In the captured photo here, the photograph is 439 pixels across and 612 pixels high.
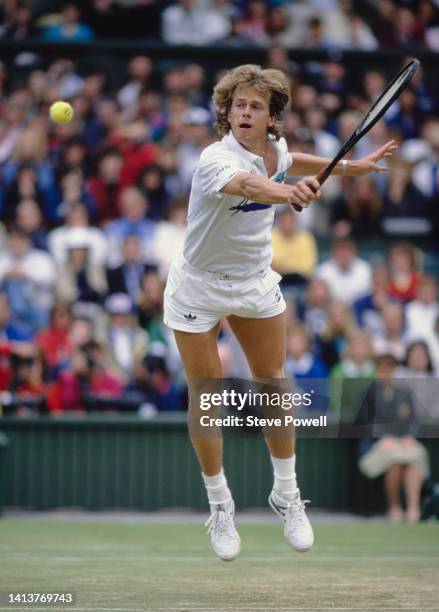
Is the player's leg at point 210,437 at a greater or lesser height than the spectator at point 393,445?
greater

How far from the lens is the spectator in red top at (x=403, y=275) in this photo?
13.9m

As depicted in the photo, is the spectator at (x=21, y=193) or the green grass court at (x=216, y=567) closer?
the green grass court at (x=216, y=567)

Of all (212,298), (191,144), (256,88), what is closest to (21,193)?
(191,144)

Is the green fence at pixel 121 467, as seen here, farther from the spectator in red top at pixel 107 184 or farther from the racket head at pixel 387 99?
the racket head at pixel 387 99

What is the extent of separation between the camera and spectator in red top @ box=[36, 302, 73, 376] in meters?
12.5

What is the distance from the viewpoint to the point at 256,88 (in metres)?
6.68

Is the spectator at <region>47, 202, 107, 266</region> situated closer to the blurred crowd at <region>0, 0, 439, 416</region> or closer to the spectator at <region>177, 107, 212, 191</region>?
the blurred crowd at <region>0, 0, 439, 416</region>

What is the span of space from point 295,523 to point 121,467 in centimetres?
538

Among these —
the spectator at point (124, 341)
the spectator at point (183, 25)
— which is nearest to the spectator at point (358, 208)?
the spectator at point (124, 341)

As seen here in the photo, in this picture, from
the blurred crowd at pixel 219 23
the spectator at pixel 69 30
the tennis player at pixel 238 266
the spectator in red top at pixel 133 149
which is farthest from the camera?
the blurred crowd at pixel 219 23

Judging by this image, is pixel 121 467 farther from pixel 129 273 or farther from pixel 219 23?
pixel 219 23

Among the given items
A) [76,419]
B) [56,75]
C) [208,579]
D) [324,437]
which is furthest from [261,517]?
[56,75]

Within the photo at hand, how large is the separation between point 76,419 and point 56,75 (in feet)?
18.0

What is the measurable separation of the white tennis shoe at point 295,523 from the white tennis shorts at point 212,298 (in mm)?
1058
